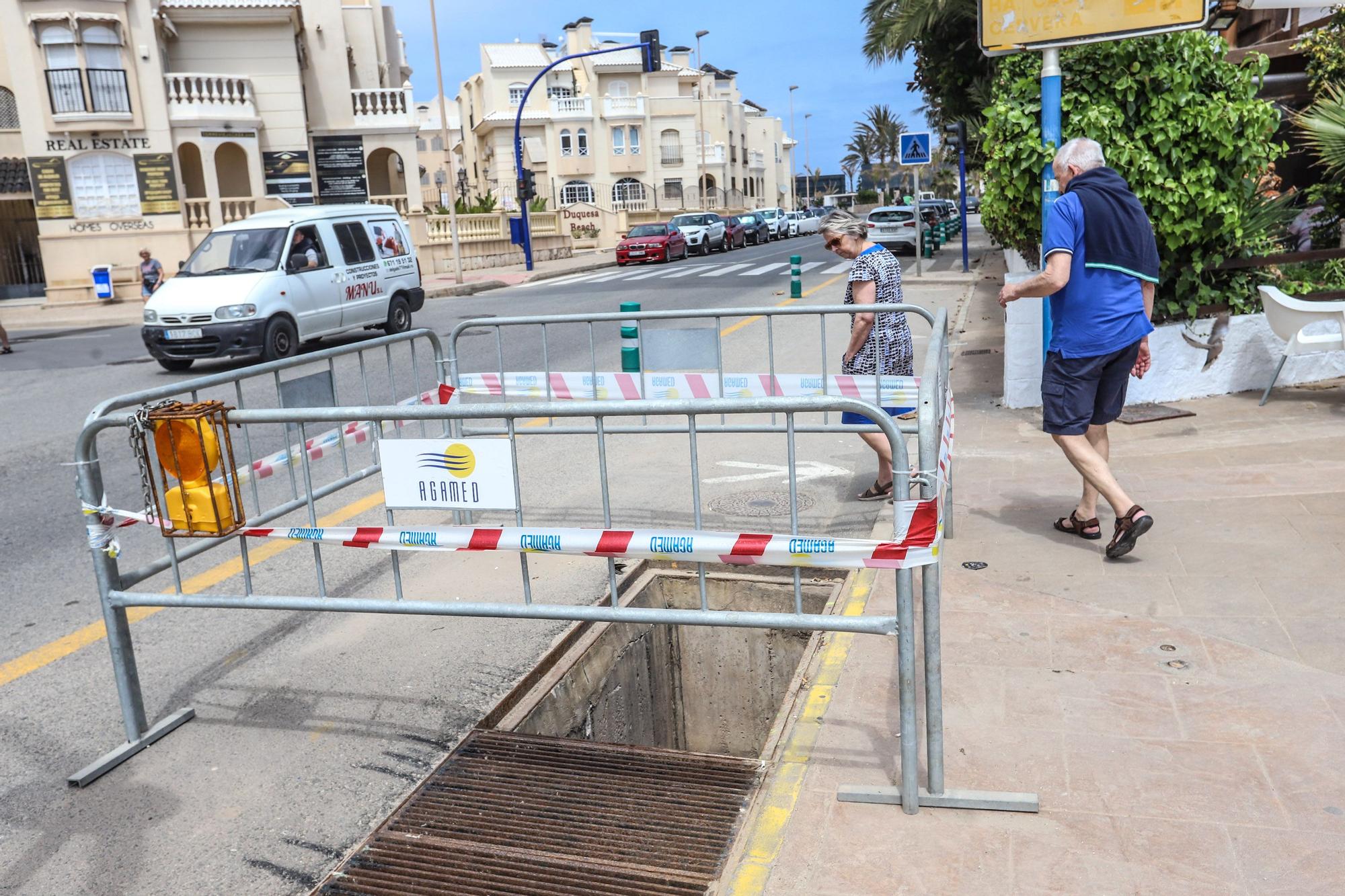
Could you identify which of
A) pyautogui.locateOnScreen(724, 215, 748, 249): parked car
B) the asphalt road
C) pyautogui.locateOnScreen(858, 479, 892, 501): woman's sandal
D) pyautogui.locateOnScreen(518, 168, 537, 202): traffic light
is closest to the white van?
the asphalt road

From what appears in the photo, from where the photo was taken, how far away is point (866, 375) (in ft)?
22.1

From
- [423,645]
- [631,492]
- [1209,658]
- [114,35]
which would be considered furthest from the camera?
[114,35]

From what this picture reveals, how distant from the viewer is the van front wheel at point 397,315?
1764 centimetres

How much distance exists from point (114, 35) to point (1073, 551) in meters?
34.4

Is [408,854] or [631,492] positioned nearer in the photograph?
[408,854]

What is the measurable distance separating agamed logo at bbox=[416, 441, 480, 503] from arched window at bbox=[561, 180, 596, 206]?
6743 centimetres

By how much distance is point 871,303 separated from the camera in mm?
6621

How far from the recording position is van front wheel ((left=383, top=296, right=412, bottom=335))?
17.6 meters

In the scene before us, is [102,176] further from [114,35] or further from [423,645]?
[423,645]

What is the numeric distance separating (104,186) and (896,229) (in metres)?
22.8

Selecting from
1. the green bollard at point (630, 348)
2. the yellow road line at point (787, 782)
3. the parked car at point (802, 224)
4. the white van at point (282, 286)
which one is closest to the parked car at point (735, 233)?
the parked car at point (802, 224)

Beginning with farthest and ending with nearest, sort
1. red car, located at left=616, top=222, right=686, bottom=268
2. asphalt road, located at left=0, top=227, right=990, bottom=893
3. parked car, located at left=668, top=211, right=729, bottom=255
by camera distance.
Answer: parked car, located at left=668, top=211, right=729, bottom=255 → red car, located at left=616, top=222, right=686, bottom=268 → asphalt road, located at left=0, top=227, right=990, bottom=893

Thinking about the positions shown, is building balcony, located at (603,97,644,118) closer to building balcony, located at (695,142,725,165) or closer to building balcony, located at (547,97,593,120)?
building balcony, located at (547,97,593,120)

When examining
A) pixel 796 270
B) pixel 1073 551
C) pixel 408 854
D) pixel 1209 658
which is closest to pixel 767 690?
pixel 1073 551
